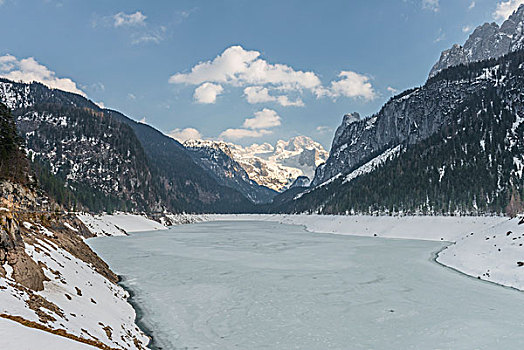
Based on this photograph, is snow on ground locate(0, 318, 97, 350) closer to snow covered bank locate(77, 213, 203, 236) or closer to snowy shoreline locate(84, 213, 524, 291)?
snowy shoreline locate(84, 213, 524, 291)

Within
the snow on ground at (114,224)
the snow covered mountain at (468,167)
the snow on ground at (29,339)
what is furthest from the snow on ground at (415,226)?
the snow on ground at (29,339)

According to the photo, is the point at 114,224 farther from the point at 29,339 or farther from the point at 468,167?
the point at 468,167

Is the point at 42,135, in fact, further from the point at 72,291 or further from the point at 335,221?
the point at 72,291

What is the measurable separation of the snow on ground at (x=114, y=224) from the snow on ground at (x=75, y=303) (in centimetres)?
7175

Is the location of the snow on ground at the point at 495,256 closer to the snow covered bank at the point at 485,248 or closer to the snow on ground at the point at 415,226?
the snow covered bank at the point at 485,248

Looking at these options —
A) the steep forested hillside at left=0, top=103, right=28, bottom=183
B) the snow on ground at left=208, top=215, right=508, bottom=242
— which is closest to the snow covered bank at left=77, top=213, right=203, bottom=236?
the steep forested hillside at left=0, top=103, right=28, bottom=183

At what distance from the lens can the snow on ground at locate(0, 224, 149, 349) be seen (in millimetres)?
13359

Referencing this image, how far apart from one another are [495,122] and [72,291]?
16443 centimetres

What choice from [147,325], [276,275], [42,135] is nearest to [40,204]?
[276,275]

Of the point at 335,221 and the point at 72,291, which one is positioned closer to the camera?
the point at 72,291

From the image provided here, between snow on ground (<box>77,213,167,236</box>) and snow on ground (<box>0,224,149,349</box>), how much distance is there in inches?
2825

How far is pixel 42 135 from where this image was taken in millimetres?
197375

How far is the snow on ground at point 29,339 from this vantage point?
9145mm

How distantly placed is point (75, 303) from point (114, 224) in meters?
102
